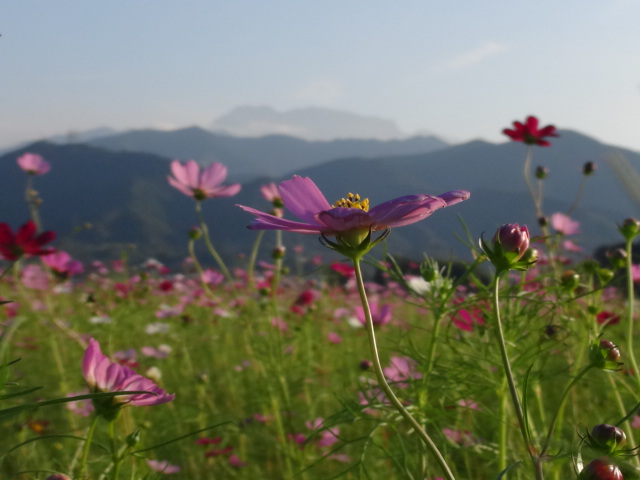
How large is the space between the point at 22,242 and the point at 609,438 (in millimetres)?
889

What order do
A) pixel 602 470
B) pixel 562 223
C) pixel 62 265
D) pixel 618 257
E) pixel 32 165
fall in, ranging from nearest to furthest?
1. pixel 602 470
2. pixel 618 257
3. pixel 562 223
4. pixel 62 265
5. pixel 32 165

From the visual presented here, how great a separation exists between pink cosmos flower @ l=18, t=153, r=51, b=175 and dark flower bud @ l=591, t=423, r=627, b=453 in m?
2.02

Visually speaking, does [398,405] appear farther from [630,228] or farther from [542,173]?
[542,173]

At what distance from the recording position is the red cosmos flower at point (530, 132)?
4.96 ft

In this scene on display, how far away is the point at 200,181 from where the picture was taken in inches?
54.3

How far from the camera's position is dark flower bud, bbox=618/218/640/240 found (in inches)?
26.8

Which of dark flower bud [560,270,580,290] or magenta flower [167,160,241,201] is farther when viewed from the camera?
magenta flower [167,160,241,201]

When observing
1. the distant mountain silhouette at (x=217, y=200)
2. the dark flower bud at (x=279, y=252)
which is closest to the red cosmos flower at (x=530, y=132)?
the dark flower bud at (x=279, y=252)

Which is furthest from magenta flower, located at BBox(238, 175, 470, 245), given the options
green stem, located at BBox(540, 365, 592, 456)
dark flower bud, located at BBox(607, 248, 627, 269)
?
dark flower bud, located at BBox(607, 248, 627, 269)

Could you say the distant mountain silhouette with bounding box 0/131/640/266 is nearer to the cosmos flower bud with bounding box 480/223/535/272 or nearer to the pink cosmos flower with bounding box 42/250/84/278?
the pink cosmos flower with bounding box 42/250/84/278

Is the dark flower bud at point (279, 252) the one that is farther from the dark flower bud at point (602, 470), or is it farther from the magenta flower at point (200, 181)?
the dark flower bud at point (602, 470)

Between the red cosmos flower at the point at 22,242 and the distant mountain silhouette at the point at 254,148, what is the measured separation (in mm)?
73248

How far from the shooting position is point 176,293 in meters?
3.53

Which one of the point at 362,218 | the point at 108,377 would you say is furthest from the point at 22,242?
the point at 362,218
